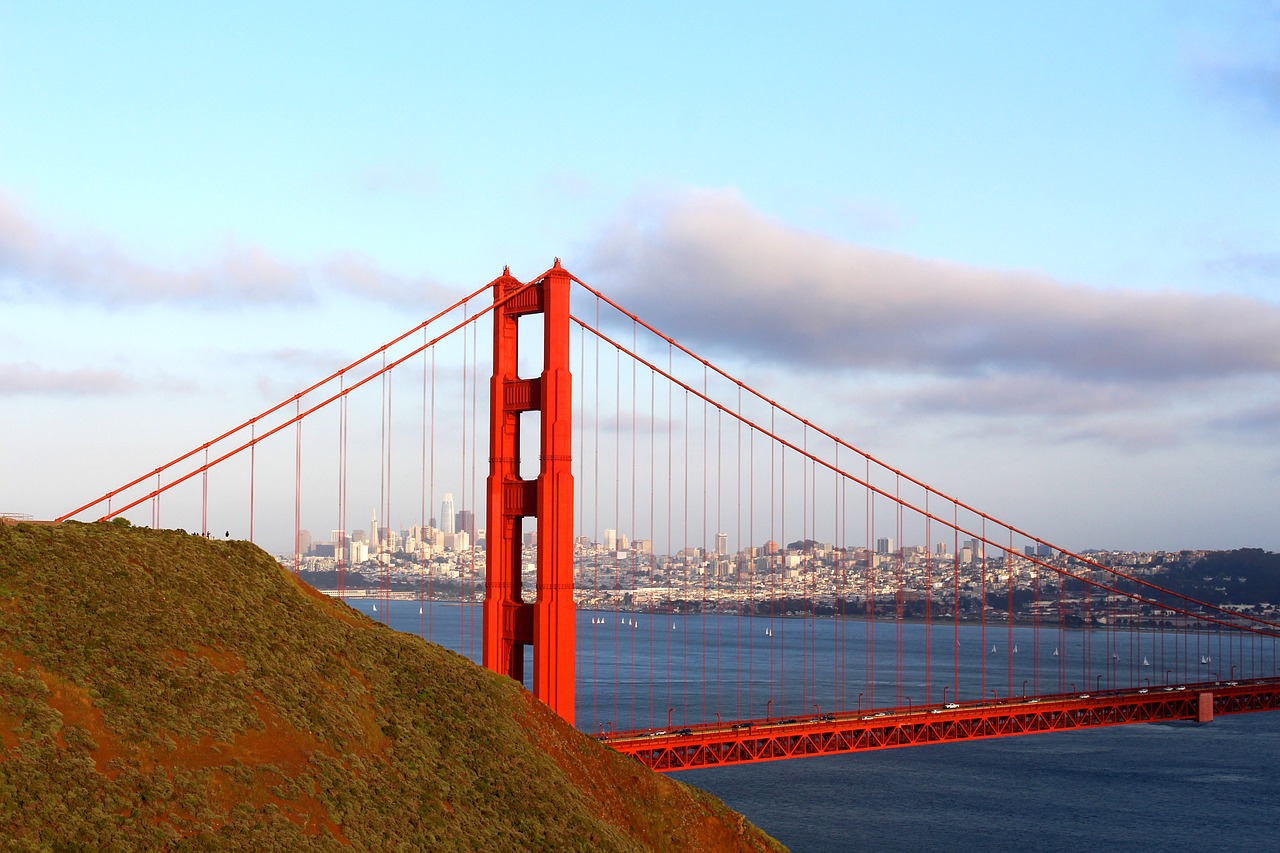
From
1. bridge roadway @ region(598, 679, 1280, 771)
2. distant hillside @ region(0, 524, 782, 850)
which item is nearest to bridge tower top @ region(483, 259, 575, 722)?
bridge roadway @ region(598, 679, 1280, 771)

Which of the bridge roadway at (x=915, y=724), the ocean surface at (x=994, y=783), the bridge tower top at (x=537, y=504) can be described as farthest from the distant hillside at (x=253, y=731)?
the ocean surface at (x=994, y=783)

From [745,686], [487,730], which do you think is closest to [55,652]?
[487,730]

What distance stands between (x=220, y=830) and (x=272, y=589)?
1144 cm

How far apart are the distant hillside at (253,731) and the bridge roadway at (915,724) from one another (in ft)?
34.2

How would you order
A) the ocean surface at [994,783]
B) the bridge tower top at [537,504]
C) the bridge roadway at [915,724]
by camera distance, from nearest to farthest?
1. the bridge tower top at [537,504]
2. the bridge roadway at [915,724]
3. the ocean surface at [994,783]

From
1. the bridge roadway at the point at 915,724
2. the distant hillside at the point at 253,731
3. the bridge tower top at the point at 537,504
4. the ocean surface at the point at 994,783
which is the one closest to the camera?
the distant hillside at the point at 253,731

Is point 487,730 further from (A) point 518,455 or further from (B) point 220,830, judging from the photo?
(A) point 518,455

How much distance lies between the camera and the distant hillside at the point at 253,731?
744 inches

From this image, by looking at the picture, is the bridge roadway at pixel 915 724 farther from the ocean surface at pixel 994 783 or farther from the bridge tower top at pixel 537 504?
the ocean surface at pixel 994 783

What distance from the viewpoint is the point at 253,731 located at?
22.4 meters

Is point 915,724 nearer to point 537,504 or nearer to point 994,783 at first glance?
point 537,504

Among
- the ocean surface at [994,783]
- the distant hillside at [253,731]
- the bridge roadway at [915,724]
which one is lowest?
the ocean surface at [994,783]

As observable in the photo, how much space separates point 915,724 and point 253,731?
1358 inches

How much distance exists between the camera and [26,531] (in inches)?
1070
